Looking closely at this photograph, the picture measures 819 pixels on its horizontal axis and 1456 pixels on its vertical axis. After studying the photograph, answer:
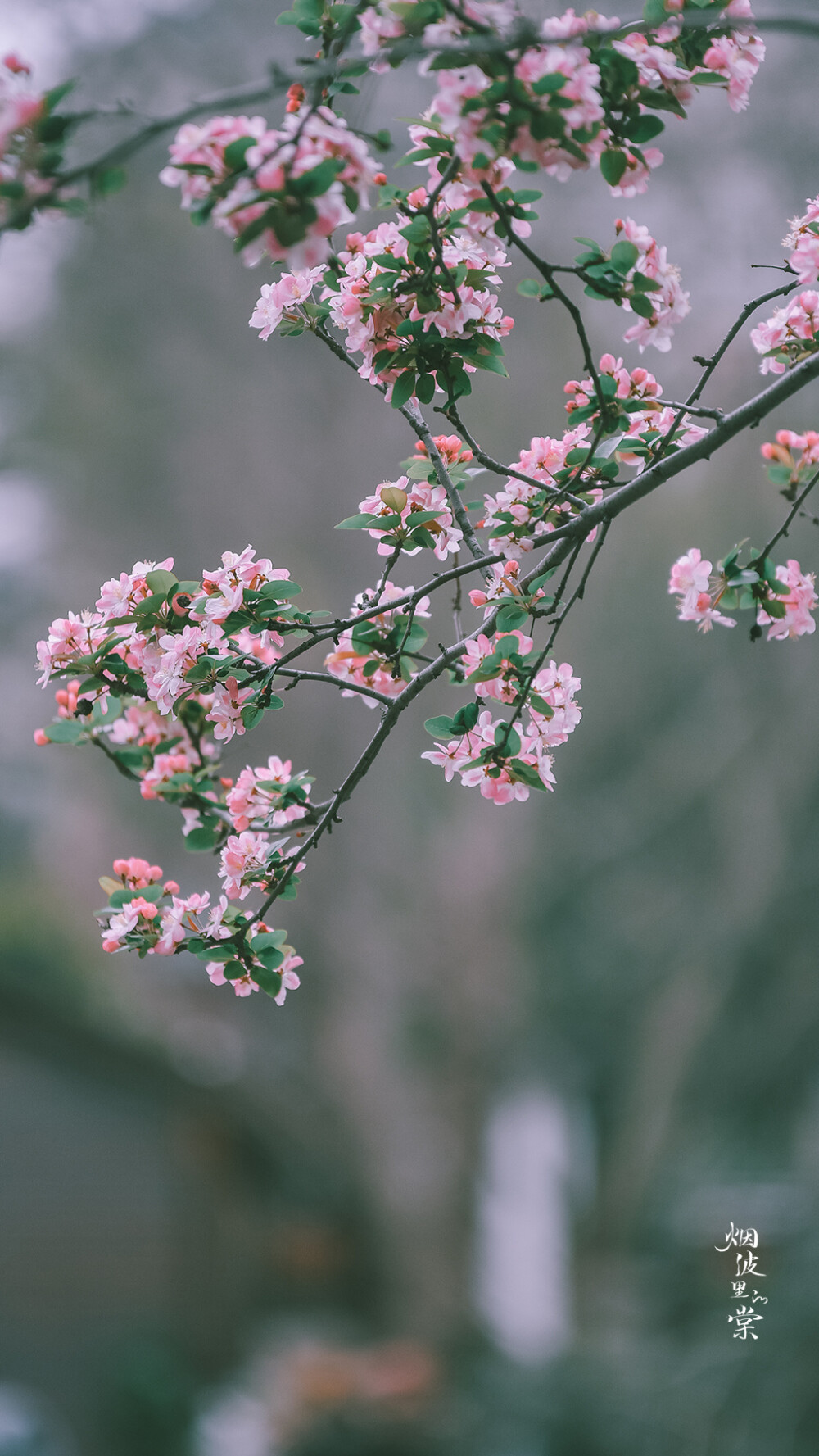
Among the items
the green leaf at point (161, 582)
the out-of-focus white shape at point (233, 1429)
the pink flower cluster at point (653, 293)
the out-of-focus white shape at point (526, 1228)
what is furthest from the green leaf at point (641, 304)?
the out-of-focus white shape at point (233, 1429)

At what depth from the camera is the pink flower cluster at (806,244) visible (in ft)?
2.69

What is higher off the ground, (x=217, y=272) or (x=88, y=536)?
(x=217, y=272)

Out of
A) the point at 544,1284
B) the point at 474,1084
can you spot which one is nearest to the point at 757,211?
the point at 474,1084

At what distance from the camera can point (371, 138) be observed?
0.68 metres

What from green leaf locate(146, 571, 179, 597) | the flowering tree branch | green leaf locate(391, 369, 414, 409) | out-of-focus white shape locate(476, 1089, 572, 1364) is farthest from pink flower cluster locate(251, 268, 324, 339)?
out-of-focus white shape locate(476, 1089, 572, 1364)

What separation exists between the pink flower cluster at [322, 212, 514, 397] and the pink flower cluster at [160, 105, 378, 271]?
193mm

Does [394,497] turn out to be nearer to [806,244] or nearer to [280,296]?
[280,296]

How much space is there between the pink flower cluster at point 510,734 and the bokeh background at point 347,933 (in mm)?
2849

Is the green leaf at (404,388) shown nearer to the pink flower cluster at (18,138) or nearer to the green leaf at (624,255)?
the green leaf at (624,255)

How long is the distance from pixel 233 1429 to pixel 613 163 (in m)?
4.90

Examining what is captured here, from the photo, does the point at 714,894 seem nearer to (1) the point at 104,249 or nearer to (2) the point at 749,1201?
(2) the point at 749,1201

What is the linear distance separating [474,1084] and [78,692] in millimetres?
3876

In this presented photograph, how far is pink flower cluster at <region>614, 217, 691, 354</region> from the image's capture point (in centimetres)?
84

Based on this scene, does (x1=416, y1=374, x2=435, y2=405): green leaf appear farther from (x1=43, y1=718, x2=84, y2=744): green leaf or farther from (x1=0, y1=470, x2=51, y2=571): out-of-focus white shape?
(x1=0, y1=470, x2=51, y2=571): out-of-focus white shape
